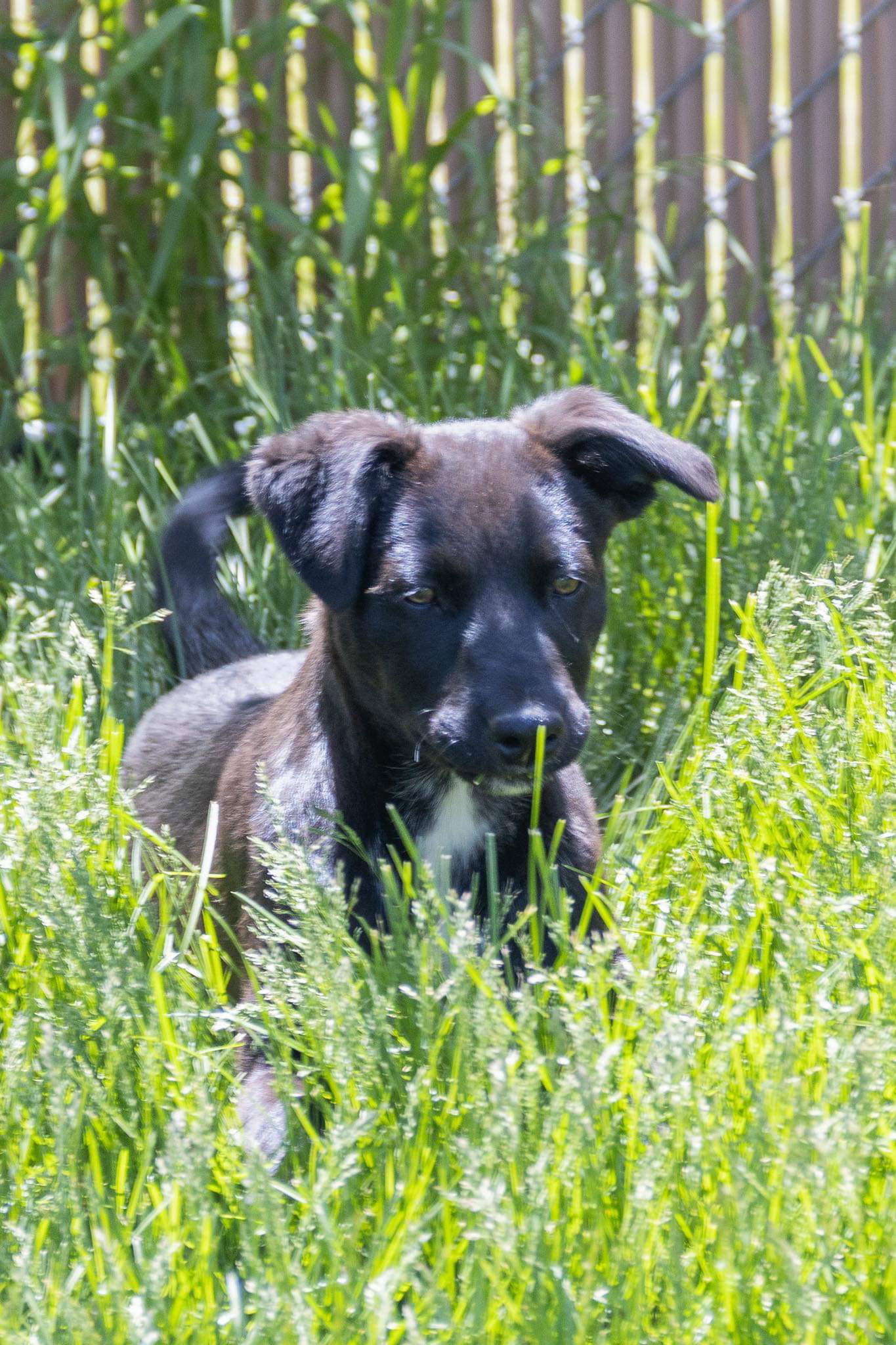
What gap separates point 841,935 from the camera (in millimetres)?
2076

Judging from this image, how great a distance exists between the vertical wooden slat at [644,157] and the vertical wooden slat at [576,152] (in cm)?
17

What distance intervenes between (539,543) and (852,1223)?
3.96ft

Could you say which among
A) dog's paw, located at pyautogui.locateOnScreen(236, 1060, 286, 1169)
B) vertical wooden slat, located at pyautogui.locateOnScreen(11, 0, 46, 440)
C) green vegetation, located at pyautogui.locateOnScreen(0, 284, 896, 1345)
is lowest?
dog's paw, located at pyautogui.locateOnScreen(236, 1060, 286, 1169)

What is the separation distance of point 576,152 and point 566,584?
95.0 inches

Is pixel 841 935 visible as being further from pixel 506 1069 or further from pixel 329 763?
pixel 329 763

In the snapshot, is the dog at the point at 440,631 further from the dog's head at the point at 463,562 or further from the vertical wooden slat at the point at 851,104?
the vertical wooden slat at the point at 851,104

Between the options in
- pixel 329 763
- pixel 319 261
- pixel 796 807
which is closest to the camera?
pixel 796 807

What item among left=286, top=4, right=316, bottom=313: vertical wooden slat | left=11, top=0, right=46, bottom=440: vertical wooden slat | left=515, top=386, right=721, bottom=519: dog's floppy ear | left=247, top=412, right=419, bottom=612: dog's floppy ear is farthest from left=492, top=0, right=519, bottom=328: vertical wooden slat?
left=247, top=412, right=419, bottom=612: dog's floppy ear

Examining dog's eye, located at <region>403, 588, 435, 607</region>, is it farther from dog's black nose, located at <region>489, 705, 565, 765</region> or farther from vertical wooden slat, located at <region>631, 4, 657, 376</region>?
vertical wooden slat, located at <region>631, 4, 657, 376</region>

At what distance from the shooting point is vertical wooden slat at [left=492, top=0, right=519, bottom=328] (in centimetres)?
462

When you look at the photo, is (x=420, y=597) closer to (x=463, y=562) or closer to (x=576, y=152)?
(x=463, y=562)

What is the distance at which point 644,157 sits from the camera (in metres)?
5.23

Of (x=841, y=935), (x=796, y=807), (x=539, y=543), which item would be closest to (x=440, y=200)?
(x=539, y=543)

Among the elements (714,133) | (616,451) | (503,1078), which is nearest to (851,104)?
(714,133)
